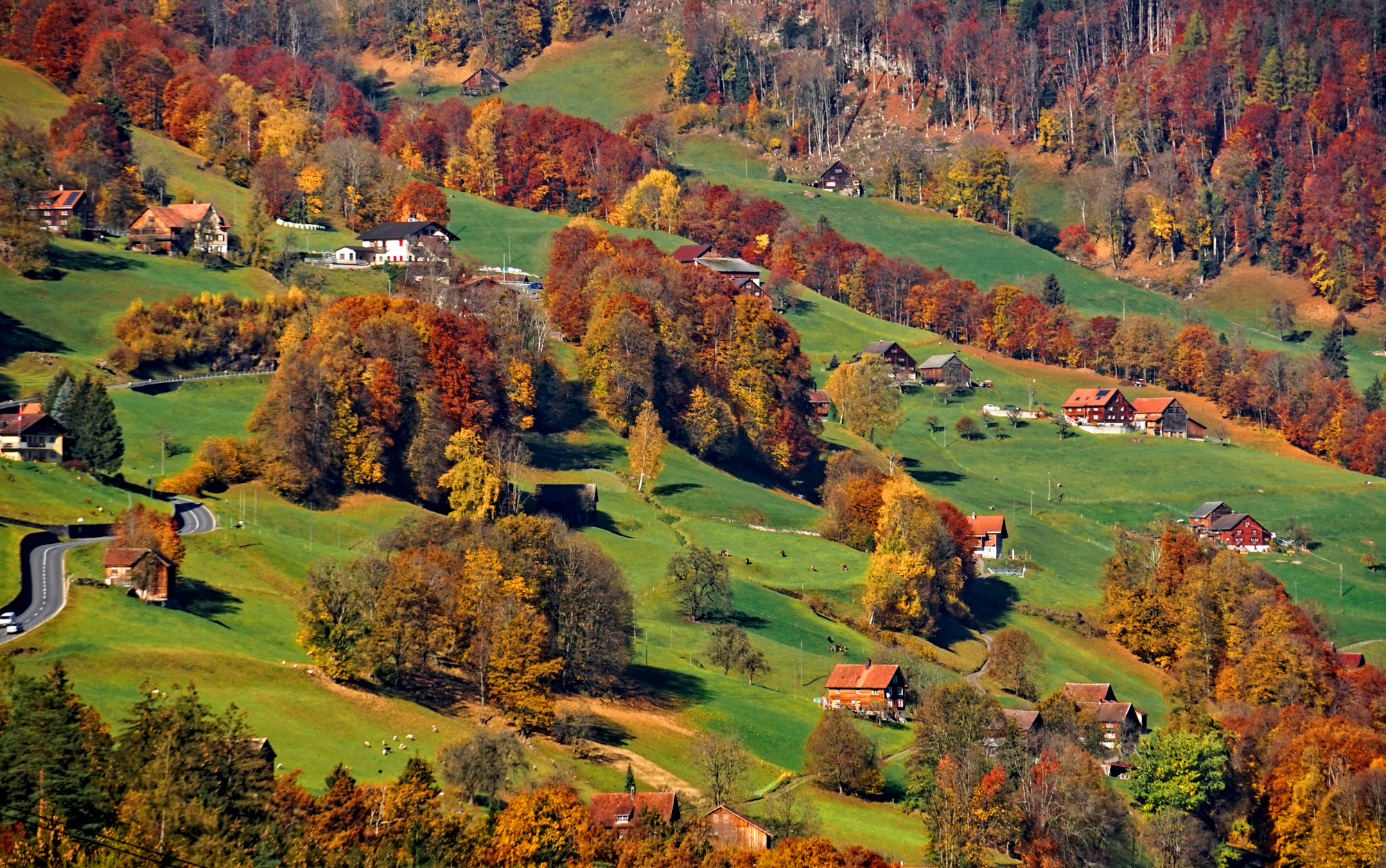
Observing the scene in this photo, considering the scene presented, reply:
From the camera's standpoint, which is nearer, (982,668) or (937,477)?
(982,668)

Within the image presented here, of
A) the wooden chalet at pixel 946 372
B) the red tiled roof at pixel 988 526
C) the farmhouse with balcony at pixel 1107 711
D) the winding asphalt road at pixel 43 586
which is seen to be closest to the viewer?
the winding asphalt road at pixel 43 586

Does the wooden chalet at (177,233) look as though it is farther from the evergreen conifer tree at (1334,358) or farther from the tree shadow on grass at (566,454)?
the evergreen conifer tree at (1334,358)

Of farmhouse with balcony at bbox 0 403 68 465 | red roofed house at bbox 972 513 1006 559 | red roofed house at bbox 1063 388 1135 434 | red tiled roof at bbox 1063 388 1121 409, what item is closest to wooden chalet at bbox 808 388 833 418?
red roofed house at bbox 1063 388 1135 434

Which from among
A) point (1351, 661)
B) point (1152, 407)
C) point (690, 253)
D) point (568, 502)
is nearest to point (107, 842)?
point (568, 502)

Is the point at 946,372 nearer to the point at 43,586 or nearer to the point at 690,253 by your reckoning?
the point at 690,253

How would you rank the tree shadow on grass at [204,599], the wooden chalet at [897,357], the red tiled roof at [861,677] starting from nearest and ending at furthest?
the tree shadow on grass at [204,599]
the red tiled roof at [861,677]
the wooden chalet at [897,357]

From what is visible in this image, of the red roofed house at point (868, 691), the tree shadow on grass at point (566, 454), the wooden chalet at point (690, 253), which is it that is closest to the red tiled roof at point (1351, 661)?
the red roofed house at point (868, 691)

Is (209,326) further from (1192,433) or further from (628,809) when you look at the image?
(1192,433)
